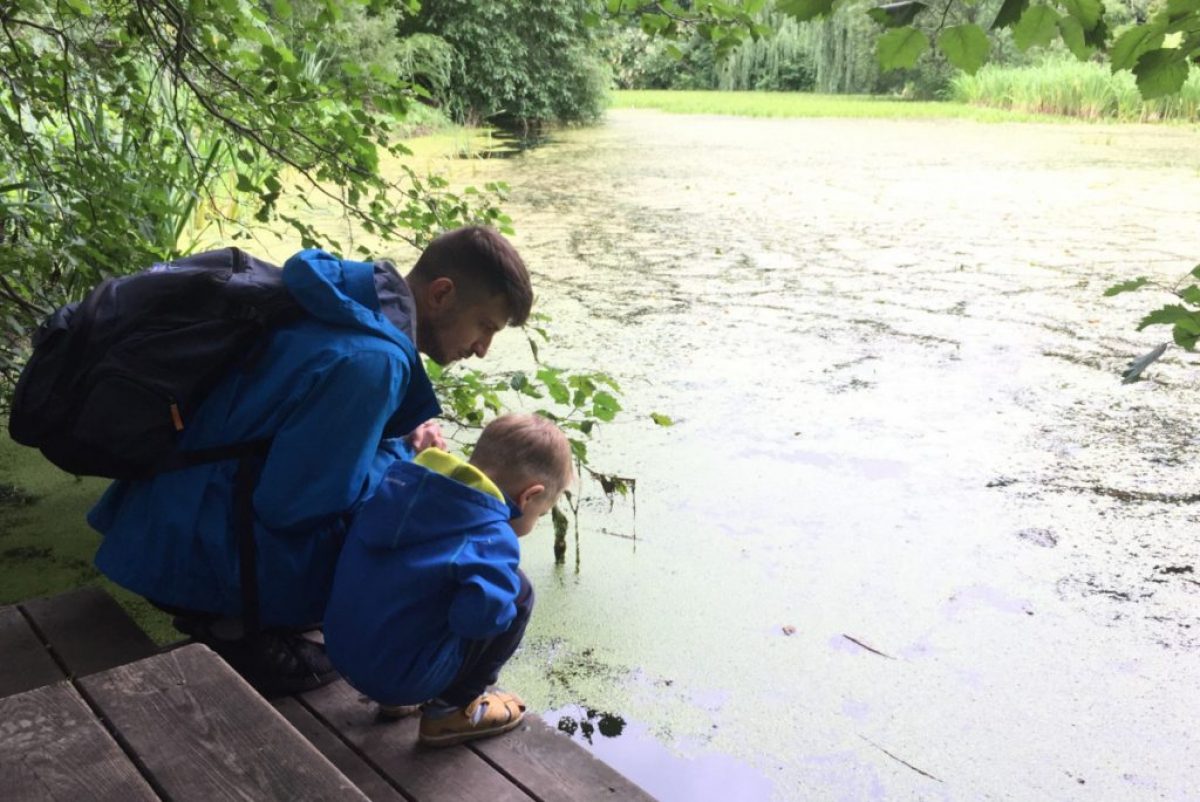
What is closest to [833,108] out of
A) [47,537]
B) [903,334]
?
[903,334]

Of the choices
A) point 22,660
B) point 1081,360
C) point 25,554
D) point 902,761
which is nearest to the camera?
point 22,660

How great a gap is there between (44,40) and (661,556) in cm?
253

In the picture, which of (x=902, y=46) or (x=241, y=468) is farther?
(x=241, y=468)

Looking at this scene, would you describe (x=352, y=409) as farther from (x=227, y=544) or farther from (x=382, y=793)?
(x=382, y=793)

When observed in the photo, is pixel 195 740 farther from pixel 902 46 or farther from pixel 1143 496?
pixel 1143 496

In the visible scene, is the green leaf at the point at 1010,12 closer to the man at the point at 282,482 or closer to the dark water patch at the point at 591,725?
the man at the point at 282,482

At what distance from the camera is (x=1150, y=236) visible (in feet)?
16.7

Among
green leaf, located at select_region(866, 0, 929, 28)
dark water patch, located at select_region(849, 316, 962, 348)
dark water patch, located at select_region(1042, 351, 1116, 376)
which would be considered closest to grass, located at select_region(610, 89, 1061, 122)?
dark water patch, located at select_region(849, 316, 962, 348)

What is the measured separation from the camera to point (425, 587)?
3.82ft

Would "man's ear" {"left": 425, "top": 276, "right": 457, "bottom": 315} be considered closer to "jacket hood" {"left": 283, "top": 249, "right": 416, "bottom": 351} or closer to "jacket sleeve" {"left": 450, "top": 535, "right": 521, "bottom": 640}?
"jacket hood" {"left": 283, "top": 249, "right": 416, "bottom": 351}

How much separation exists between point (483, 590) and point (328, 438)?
24 cm

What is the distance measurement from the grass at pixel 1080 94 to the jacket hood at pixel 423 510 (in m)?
10.1

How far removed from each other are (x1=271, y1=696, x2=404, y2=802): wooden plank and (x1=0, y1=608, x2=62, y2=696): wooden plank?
26 cm

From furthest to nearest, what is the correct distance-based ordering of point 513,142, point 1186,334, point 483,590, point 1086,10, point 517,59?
point 517,59
point 513,142
point 483,590
point 1186,334
point 1086,10
